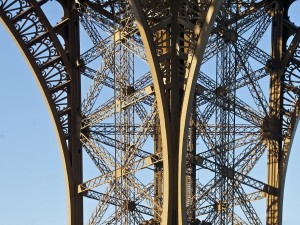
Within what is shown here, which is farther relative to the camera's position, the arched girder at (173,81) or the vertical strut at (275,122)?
the vertical strut at (275,122)

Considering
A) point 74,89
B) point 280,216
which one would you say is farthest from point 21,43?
point 280,216

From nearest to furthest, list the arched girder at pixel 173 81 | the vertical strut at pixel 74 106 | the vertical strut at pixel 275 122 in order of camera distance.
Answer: the arched girder at pixel 173 81 → the vertical strut at pixel 74 106 → the vertical strut at pixel 275 122

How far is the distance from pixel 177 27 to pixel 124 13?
3.28 metres

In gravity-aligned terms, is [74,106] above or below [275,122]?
above

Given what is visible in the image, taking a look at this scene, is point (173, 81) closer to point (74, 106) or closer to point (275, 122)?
point (74, 106)

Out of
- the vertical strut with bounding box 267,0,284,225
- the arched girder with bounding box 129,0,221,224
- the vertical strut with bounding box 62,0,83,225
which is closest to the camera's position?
the arched girder with bounding box 129,0,221,224

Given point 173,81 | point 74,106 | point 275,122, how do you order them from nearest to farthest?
1. point 173,81
2. point 74,106
3. point 275,122

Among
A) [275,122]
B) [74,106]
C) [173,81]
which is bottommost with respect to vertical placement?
[173,81]

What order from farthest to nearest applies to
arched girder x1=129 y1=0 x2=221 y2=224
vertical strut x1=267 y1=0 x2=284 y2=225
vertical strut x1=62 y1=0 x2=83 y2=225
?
vertical strut x1=267 y1=0 x2=284 y2=225 → vertical strut x1=62 y1=0 x2=83 y2=225 → arched girder x1=129 y1=0 x2=221 y2=224

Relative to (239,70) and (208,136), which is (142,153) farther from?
(239,70)

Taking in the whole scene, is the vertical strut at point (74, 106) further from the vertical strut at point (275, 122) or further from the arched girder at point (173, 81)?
the vertical strut at point (275, 122)

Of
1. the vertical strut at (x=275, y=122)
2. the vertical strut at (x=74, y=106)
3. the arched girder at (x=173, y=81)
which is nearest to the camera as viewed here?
the arched girder at (x=173, y=81)

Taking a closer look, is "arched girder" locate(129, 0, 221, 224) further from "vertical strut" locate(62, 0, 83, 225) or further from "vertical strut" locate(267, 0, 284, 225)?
"vertical strut" locate(267, 0, 284, 225)

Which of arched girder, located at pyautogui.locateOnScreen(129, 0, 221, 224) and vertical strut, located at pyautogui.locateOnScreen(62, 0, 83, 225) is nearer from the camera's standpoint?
arched girder, located at pyautogui.locateOnScreen(129, 0, 221, 224)
